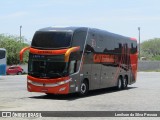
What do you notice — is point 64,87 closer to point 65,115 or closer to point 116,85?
point 65,115

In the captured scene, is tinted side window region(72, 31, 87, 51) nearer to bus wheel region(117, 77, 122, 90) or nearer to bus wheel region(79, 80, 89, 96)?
bus wheel region(79, 80, 89, 96)

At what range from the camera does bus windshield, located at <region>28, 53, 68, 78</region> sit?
18422mm

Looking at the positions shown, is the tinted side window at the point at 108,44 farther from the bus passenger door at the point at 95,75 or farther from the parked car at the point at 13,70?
the parked car at the point at 13,70

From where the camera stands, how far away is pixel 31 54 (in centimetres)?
1905

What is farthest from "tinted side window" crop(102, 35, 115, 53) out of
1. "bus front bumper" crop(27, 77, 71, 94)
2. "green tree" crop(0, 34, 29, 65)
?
"green tree" crop(0, 34, 29, 65)

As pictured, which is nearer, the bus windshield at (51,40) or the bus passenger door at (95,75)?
the bus windshield at (51,40)

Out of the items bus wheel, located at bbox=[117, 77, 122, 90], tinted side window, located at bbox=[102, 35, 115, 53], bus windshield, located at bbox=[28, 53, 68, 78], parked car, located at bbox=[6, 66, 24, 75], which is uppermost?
tinted side window, located at bbox=[102, 35, 115, 53]

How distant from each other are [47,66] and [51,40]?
47.8 inches

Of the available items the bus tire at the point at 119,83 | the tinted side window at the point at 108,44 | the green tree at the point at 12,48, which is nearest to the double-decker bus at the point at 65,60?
the tinted side window at the point at 108,44

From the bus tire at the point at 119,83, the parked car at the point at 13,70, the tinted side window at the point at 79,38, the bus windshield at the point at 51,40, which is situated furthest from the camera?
the parked car at the point at 13,70

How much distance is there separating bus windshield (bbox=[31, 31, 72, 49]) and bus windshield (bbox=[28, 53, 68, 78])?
52 cm

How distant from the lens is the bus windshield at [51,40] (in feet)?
61.1

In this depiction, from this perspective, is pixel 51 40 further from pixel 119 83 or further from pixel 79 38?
pixel 119 83

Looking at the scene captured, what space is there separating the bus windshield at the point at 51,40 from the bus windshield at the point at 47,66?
0.52 m
